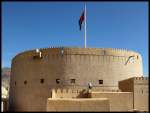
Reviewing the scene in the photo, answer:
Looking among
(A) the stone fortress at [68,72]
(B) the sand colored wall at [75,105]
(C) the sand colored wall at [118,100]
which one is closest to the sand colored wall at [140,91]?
(C) the sand colored wall at [118,100]

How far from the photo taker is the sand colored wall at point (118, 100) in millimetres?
17859

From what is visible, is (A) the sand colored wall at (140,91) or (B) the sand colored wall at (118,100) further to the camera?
(A) the sand colored wall at (140,91)

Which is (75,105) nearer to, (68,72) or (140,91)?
(140,91)

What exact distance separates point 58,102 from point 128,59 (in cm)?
946

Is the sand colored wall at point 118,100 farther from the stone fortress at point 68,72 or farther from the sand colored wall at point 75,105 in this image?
the stone fortress at point 68,72

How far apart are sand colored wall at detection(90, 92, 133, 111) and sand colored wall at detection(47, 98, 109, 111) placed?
5.12 feet

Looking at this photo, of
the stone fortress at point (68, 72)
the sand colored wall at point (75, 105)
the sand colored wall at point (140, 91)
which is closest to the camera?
the sand colored wall at point (75, 105)

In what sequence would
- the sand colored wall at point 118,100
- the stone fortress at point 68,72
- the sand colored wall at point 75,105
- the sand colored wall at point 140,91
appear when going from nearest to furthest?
the sand colored wall at point 75,105 → the sand colored wall at point 118,100 → the sand colored wall at point 140,91 → the stone fortress at point 68,72

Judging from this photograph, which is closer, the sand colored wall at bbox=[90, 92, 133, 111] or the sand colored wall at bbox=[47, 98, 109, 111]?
the sand colored wall at bbox=[47, 98, 109, 111]

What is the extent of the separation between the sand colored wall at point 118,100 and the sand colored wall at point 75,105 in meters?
1.56

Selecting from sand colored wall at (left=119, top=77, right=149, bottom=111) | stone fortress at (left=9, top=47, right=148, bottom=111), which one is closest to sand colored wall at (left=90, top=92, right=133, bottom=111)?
sand colored wall at (left=119, top=77, right=149, bottom=111)

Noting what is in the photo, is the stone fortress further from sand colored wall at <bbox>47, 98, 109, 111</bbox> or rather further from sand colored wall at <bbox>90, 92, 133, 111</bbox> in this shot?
sand colored wall at <bbox>47, 98, 109, 111</bbox>

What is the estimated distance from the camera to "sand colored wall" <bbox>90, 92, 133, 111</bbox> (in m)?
17.9

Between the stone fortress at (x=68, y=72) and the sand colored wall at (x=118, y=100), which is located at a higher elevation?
the stone fortress at (x=68, y=72)
